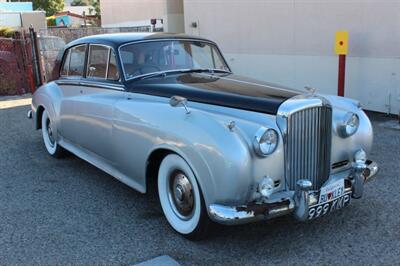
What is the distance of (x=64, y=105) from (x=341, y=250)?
3.67m

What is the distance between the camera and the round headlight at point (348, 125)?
147 inches

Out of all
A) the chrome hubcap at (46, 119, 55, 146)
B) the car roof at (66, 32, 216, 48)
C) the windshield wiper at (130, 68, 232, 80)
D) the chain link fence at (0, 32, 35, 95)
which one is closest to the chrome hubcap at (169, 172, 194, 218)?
the windshield wiper at (130, 68, 232, 80)

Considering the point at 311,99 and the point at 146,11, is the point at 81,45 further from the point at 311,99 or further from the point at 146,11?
the point at 146,11

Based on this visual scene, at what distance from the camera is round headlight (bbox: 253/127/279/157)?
317 centimetres

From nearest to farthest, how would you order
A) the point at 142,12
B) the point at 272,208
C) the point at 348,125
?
the point at 272,208
the point at 348,125
the point at 142,12

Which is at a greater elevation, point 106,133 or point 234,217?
point 106,133

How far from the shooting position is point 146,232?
3.85 meters

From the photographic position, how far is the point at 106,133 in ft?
14.9

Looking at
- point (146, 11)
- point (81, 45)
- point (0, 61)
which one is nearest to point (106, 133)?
point (81, 45)

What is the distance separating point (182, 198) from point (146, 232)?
0.48 metres

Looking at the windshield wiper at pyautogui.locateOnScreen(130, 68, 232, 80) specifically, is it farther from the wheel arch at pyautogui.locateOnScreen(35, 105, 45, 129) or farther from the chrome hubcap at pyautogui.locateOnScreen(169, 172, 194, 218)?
the wheel arch at pyautogui.locateOnScreen(35, 105, 45, 129)

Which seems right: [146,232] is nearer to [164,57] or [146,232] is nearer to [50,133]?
[164,57]

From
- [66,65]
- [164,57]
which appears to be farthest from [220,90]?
[66,65]

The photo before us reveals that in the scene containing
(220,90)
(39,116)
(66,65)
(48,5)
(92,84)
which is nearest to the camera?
(220,90)
